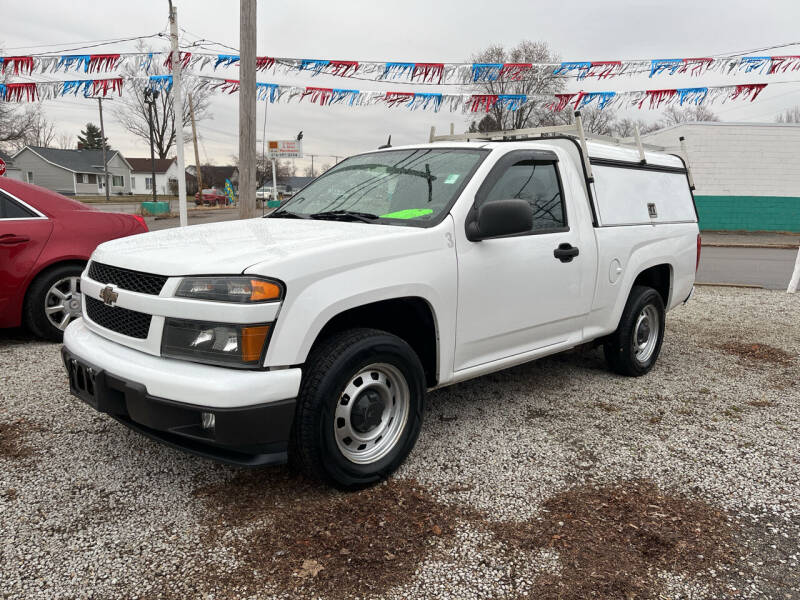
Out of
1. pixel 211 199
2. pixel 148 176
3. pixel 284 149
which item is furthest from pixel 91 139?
pixel 284 149

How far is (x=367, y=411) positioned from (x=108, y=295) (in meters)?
1.40

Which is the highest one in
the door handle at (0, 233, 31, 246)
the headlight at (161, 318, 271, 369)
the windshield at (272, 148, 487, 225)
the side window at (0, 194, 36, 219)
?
the windshield at (272, 148, 487, 225)

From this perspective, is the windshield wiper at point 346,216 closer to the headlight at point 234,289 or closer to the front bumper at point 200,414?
the headlight at point 234,289

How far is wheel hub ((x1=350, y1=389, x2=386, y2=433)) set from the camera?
2.95m

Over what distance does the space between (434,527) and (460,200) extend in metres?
1.75

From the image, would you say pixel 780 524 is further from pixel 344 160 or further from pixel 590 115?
pixel 590 115

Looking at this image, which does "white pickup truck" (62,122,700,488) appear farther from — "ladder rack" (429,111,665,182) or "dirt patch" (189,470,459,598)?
"dirt patch" (189,470,459,598)

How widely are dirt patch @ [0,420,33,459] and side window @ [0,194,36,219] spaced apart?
7.93 ft

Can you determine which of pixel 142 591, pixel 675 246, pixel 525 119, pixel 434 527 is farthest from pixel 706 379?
pixel 525 119

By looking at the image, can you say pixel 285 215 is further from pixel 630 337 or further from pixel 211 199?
pixel 211 199

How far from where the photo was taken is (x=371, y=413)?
3.01 metres

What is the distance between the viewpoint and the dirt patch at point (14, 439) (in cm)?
338

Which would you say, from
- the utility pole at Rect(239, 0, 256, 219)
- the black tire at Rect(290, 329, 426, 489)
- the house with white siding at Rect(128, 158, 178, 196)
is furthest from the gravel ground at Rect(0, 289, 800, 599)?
the house with white siding at Rect(128, 158, 178, 196)

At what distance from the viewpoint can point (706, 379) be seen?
5.11 m
